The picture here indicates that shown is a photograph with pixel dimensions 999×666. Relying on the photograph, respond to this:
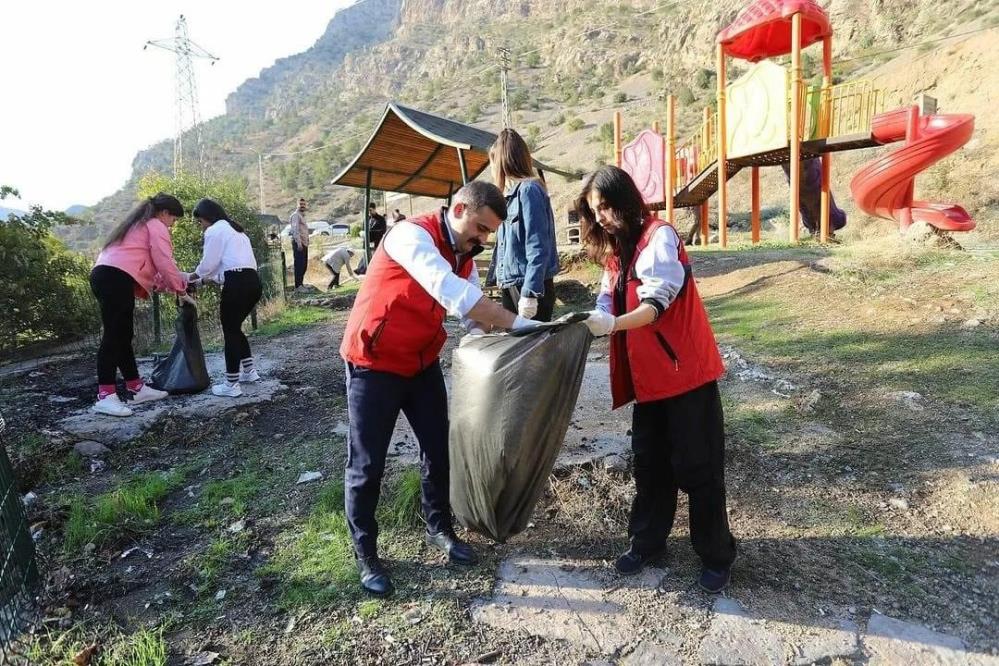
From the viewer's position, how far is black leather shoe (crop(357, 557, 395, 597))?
2146 mm

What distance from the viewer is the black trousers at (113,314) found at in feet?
12.8

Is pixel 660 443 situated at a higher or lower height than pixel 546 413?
lower

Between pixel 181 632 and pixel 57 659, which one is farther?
pixel 181 632

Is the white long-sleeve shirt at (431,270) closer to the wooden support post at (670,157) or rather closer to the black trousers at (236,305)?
the black trousers at (236,305)

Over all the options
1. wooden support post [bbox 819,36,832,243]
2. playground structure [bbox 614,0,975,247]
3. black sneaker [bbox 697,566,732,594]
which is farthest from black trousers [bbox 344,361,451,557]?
wooden support post [bbox 819,36,832,243]

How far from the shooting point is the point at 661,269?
6.24 feet

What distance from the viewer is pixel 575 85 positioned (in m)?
51.3

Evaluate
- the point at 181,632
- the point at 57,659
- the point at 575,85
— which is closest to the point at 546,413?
the point at 181,632

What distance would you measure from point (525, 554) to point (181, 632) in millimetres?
1206

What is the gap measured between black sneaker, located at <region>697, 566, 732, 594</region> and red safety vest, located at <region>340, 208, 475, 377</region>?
1.24 m

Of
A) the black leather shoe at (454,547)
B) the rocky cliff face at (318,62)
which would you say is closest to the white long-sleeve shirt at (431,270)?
the black leather shoe at (454,547)

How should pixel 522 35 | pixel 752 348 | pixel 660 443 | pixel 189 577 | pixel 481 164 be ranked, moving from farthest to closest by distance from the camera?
1. pixel 522 35
2. pixel 481 164
3. pixel 752 348
4. pixel 189 577
5. pixel 660 443

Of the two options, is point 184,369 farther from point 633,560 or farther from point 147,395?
point 633,560

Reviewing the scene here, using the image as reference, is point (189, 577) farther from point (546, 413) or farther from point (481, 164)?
point (481, 164)
